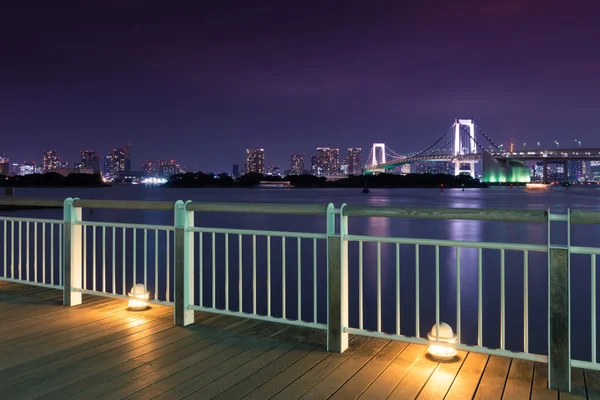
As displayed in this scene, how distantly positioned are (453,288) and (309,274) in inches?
123

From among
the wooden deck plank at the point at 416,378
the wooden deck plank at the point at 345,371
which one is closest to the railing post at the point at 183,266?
the wooden deck plank at the point at 345,371

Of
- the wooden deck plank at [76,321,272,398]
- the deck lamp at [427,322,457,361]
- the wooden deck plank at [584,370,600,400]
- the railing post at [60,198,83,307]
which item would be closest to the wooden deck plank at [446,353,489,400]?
the deck lamp at [427,322,457,361]

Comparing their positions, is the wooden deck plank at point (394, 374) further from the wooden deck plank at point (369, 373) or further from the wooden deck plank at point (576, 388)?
the wooden deck plank at point (576, 388)

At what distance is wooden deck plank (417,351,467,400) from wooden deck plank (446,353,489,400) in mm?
28

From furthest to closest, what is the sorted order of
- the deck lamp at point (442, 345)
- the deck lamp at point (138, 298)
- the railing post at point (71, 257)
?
the railing post at point (71, 257), the deck lamp at point (138, 298), the deck lamp at point (442, 345)

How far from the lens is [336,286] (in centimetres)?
366

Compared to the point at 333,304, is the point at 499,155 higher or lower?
higher

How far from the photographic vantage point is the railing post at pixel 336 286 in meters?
3.64

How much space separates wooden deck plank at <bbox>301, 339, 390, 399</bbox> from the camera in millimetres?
2967

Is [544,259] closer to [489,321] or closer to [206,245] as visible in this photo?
[489,321]

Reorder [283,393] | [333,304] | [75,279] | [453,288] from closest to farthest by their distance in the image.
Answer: [283,393] → [333,304] → [75,279] → [453,288]

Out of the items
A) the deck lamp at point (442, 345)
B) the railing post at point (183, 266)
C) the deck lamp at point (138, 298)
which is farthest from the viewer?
the deck lamp at point (138, 298)

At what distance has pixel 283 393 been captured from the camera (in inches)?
116

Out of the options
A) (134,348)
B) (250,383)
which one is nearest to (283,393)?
(250,383)
